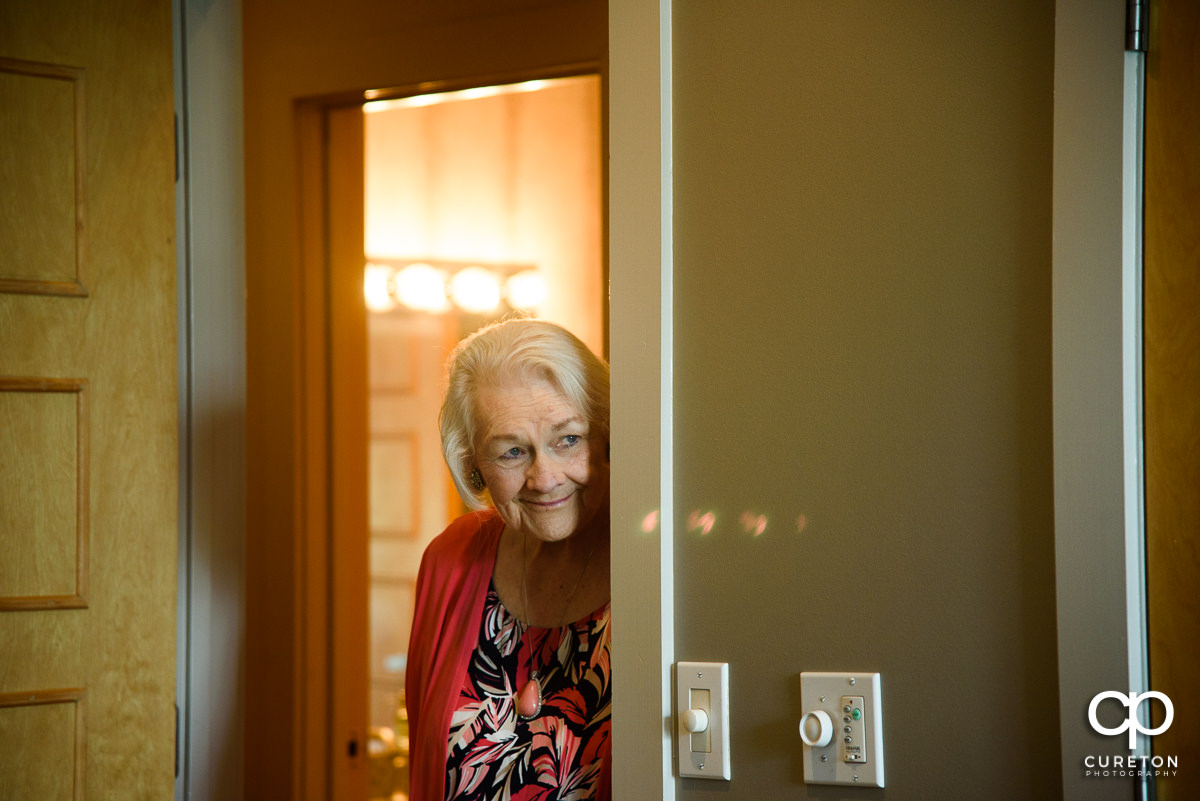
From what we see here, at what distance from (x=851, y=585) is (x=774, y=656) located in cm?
14

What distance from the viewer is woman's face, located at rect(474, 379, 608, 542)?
173 centimetres

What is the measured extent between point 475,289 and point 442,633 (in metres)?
3.11

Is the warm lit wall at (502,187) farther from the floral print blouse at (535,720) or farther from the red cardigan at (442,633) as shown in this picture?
the floral print blouse at (535,720)

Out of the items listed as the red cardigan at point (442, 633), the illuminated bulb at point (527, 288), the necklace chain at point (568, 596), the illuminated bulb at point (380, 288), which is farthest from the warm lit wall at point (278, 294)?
the illuminated bulb at point (527, 288)

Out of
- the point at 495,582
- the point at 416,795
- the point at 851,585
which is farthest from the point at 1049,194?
the point at 416,795

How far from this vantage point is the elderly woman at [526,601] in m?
1.73

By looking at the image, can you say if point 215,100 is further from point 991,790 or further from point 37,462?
point 991,790

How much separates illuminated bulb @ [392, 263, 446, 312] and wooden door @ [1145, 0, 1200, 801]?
3.88m

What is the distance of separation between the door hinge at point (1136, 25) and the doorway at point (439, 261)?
3.01 meters

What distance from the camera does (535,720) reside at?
178 centimetres

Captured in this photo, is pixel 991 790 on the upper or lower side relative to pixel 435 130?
lower

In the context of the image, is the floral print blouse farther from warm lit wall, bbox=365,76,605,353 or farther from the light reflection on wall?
warm lit wall, bbox=365,76,605,353

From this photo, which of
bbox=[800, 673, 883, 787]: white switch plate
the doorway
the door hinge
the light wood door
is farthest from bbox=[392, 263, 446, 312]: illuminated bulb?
the door hinge

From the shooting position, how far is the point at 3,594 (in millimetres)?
1873
